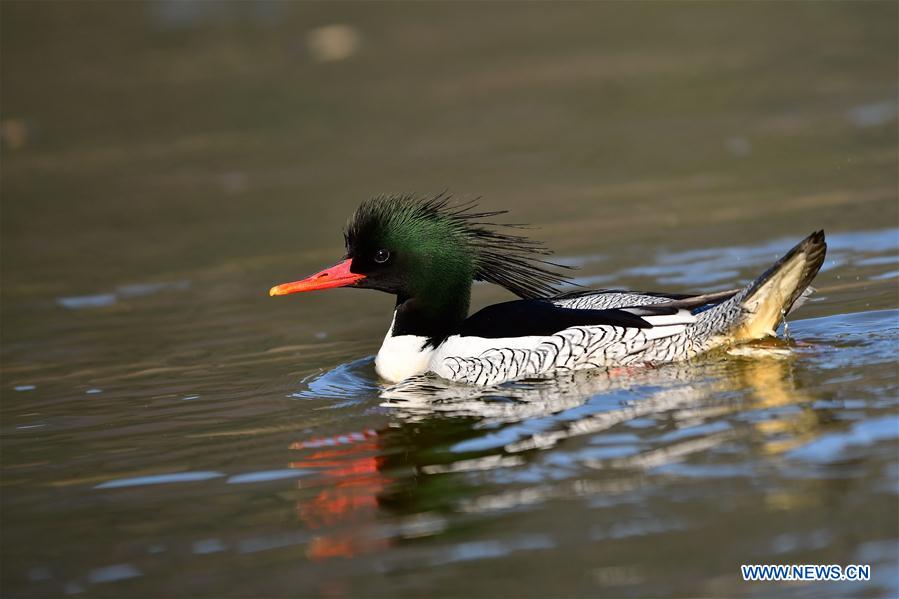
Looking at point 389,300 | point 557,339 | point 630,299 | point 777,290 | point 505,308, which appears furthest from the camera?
point 389,300

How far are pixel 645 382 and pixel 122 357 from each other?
462 cm

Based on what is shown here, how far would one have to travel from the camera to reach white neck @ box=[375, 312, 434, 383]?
8656 mm

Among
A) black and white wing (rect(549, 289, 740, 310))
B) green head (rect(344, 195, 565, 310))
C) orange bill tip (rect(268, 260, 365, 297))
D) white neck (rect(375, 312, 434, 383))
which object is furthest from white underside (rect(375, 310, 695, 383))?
orange bill tip (rect(268, 260, 365, 297))

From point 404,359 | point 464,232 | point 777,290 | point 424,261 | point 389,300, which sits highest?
point 464,232

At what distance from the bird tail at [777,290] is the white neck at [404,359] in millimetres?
2056

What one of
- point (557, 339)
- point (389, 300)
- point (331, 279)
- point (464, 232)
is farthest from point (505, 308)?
point (389, 300)

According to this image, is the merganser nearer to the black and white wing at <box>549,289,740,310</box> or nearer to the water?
the black and white wing at <box>549,289,740,310</box>

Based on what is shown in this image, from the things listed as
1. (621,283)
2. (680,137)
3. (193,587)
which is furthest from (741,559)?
(680,137)

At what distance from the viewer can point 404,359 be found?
28.4ft

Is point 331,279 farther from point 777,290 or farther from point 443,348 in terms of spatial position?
point 777,290

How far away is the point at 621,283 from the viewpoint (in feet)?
36.3

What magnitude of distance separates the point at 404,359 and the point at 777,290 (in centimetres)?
251

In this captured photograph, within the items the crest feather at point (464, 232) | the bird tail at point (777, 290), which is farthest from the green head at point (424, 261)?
the bird tail at point (777, 290)

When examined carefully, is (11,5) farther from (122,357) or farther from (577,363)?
(577,363)
